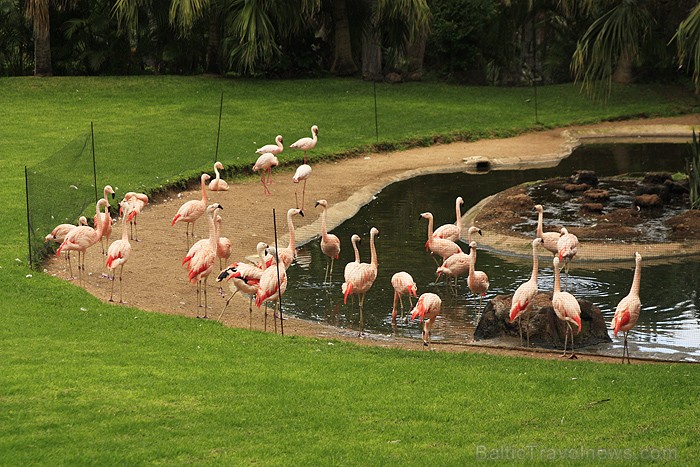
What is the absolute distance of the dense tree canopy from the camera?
109 ft

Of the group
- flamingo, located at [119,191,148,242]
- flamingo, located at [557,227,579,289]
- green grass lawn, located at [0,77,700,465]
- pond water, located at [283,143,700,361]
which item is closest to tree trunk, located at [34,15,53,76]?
pond water, located at [283,143,700,361]

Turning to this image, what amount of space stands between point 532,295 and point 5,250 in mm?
7761

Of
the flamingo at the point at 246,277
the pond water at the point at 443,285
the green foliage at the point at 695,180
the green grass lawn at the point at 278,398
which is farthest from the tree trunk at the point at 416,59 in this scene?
the flamingo at the point at 246,277

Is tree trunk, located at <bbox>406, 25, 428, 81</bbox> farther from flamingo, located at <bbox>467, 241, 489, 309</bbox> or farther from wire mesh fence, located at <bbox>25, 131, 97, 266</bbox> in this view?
flamingo, located at <bbox>467, 241, 489, 309</bbox>

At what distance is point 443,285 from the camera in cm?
1591

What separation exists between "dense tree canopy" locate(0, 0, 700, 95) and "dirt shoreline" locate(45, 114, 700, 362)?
598cm

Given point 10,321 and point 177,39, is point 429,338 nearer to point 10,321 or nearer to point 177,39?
point 10,321

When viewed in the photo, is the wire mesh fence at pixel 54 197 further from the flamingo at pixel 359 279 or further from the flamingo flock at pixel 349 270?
the flamingo at pixel 359 279

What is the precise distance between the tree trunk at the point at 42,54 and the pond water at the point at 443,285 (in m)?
16.8

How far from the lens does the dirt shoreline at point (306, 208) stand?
45.4ft

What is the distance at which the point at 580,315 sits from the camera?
12.7 meters

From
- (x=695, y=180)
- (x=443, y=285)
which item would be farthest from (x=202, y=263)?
(x=695, y=180)

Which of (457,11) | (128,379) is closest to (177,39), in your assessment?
(457,11)

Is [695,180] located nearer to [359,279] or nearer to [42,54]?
[359,279]
